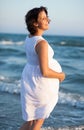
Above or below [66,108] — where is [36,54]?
above

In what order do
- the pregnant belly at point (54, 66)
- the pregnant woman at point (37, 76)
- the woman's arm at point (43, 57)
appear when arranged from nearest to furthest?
1. the woman's arm at point (43, 57)
2. the pregnant woman at point (37, 76)
3. the pregnant belly at point (54, 66)

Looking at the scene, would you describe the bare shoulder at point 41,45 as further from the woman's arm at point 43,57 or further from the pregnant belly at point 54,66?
the pregnant belly at point 54,66

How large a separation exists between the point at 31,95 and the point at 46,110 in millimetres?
205

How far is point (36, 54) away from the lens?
335 centimetres

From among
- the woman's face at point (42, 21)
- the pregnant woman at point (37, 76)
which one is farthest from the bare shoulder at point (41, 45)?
the woman's face at point (42, 21)

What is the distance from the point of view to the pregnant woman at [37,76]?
3.36 m

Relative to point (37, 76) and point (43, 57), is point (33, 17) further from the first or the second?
point (37, 76)

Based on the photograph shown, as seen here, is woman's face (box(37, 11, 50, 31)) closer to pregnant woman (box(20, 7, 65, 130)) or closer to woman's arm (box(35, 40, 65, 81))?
pregnant woman (box(20, 7, 65, 130))

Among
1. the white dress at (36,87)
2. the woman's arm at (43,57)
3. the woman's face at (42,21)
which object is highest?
the woman's face at (42,21)

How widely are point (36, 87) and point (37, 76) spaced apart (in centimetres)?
11

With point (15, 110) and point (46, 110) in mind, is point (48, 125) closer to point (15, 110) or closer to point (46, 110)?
point (15, 110)

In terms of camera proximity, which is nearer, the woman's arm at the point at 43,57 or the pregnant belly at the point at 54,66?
the woman's arm at the point at 43,57

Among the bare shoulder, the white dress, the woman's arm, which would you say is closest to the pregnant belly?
the white dress

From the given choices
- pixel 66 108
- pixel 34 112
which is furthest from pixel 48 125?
pixel 34 112
